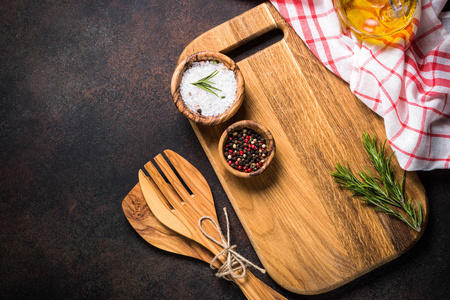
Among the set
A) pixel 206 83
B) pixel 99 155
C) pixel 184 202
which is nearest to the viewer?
pixel 206 83

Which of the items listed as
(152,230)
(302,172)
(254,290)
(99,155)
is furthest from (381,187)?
(99,155)

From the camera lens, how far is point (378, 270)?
60.6 inches

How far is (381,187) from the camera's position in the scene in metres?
1.44

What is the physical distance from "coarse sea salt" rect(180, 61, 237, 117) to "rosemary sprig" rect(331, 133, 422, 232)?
2.01ft

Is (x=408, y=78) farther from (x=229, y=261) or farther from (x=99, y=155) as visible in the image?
(x=99, y=155)

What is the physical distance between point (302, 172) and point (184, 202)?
577 millimetres

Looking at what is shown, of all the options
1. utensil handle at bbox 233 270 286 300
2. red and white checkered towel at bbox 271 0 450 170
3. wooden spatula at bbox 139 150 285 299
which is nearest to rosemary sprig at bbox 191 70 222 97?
wooden spatula at bbox 139 150 285 299

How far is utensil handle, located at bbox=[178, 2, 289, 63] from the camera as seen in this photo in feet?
A: 4.92

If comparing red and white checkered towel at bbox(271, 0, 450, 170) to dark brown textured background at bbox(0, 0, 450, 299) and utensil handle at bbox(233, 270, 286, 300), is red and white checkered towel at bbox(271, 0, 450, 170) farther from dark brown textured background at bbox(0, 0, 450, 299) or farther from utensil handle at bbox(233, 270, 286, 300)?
utensil handle at bbox(233, 270, 286, 300)

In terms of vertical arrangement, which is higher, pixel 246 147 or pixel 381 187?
pixel 246 147

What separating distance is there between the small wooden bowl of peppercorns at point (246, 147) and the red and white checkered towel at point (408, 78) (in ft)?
1.54

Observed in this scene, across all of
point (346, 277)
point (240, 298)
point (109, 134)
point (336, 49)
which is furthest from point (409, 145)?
point (109, 134)

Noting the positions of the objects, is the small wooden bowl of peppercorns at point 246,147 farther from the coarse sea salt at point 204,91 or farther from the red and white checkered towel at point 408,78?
the red and white checkered towel at point 408,78

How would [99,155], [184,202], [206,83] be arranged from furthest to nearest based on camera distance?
[99,155], [184,202], [206,83]
